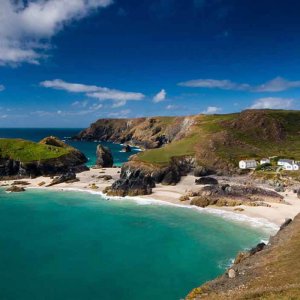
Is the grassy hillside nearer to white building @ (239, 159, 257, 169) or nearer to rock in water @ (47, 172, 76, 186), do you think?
white building @ (239, 159, 257, 169)

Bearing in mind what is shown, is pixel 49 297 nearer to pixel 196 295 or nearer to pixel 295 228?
pixel 196 295

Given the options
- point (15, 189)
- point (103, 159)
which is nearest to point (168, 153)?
point (103, 159)

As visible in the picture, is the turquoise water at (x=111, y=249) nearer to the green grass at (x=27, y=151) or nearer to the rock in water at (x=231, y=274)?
the rock in water at (x=231, y=274)

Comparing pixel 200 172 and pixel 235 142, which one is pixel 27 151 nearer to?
pixel 200 172

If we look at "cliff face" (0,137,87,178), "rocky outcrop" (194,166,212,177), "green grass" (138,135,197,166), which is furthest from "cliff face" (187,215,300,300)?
"cliff face" (0,137,87,178)

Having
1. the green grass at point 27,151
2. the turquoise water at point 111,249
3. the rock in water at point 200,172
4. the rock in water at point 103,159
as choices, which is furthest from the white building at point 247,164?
the green grass at point 27,151

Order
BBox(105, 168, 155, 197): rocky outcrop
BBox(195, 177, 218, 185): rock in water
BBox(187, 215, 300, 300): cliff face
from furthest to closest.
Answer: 1. BBox(195, 177, 218, 185): rock in water
2. BBox(105, 168, 155, 197): rocky outcrop
3. BBox(187, 215, 300, 300): cliff face
